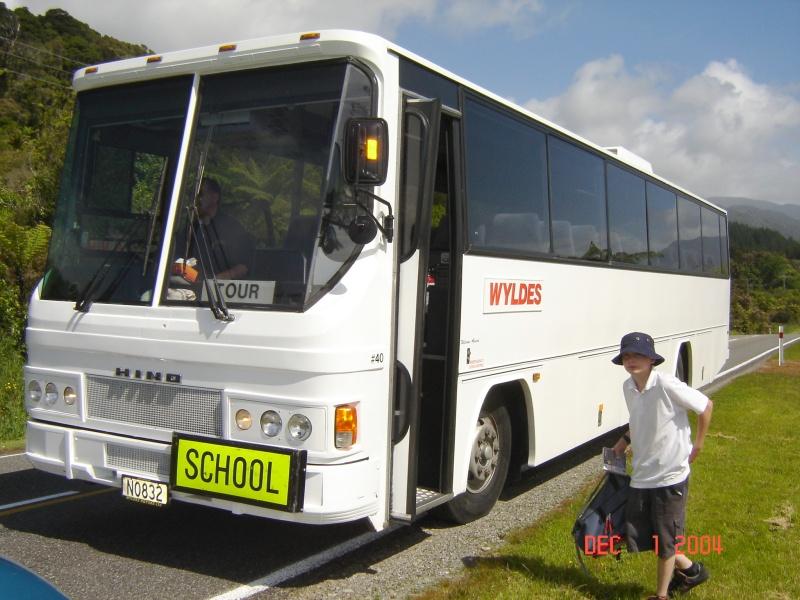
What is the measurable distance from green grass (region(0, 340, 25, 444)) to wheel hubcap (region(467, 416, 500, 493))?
6257 mm

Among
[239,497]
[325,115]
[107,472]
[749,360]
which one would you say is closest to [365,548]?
[239,497]

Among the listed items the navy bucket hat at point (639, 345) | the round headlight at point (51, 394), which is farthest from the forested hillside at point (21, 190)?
the navy bucket hat at point (639, 345)

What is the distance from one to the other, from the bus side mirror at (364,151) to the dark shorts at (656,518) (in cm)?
233

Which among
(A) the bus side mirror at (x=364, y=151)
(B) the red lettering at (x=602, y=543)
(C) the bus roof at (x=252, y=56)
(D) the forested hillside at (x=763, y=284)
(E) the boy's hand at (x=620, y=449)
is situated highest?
(D) the forested hillside at (x=763, y=284)

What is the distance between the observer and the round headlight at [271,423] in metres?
4.86

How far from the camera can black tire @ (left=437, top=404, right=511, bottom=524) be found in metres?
6.46

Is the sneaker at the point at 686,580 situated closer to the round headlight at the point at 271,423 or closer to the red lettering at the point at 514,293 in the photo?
the red lettering at the point at 514,293

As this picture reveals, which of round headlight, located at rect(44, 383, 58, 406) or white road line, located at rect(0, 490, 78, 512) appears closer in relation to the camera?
round headlight, located at rect(44, 383, 58, 406)

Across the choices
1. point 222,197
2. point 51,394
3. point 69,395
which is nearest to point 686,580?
point 222,197

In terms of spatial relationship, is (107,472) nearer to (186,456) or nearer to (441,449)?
(186,456)

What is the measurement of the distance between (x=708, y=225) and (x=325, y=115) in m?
10.9

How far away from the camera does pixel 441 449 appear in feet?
19.2

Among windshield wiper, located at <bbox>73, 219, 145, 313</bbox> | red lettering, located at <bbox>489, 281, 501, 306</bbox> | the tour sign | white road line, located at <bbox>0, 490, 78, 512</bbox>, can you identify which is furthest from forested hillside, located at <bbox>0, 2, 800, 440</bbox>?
red lettering, located at <bbox>489, 281, 501, 306</bbox>

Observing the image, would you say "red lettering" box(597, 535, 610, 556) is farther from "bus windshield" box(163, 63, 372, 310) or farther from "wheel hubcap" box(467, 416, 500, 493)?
"bus windshield" box(163, 63, 372, 310)
